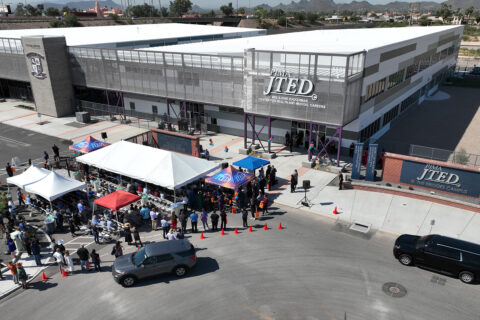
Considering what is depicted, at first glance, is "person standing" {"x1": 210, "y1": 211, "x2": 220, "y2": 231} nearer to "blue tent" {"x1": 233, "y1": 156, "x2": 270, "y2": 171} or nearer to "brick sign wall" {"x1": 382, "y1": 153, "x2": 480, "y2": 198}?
"blue tent" {"x1": 233, "y1": 156, "x2": 270, "y2": 171}

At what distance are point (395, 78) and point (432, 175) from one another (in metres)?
17.1

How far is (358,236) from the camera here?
62.1 feet

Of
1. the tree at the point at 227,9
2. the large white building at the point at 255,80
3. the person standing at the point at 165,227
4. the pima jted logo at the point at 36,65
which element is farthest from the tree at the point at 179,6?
the person standing at the point at 165,227

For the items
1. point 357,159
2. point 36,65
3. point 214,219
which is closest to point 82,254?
point 214,219

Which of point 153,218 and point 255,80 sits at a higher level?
point 255,80

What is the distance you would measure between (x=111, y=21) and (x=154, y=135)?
99.8 meters

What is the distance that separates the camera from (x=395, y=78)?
120 feet

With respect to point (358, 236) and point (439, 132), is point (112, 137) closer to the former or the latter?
point (358, 236)

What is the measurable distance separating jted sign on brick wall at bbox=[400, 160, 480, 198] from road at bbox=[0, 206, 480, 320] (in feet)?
24.8

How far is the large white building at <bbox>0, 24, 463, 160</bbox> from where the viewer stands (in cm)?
2731

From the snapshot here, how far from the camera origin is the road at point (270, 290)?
13.7 metres

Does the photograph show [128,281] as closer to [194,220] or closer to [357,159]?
[194,220]

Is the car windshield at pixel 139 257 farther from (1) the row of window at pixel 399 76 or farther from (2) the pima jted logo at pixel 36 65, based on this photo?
(2) the pima jted logo at pixel 36 65

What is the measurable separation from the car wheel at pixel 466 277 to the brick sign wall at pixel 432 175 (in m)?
8.77
